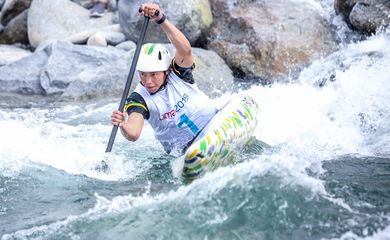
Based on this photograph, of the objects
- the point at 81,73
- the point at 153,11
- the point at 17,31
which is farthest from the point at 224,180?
the point at 17,31

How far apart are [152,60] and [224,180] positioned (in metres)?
1.34

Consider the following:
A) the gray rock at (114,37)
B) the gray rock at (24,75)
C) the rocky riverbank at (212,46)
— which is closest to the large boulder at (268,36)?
the rocky riverbank at (212,46)

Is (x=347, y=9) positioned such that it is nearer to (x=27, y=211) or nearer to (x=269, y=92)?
(x=269, y=92)

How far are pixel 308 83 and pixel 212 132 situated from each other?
485 centimetres

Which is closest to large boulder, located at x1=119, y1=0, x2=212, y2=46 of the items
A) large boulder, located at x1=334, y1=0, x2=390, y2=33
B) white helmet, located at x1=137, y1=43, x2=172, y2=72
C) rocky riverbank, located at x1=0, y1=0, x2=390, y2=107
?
rocky riverbank, located at x1=0, y1=0, x2=390, y2=107

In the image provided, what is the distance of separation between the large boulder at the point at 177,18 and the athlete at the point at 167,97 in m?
5.14

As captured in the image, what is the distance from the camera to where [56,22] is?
1221 centimetres

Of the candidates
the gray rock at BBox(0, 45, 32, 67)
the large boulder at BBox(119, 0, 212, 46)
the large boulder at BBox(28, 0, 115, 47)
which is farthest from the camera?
the large boulder at BBox(28, 0, 115, 47)

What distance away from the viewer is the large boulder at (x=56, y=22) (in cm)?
1212

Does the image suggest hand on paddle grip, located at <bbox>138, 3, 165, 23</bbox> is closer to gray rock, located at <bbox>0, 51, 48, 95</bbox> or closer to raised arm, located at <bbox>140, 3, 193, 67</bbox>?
raised arm, located at <bbox>140, 3, 193, 67</bbox>

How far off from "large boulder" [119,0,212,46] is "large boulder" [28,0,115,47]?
1514 mm

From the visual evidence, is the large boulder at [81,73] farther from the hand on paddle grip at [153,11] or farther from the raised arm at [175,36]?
the hand on paddle grip at [153,11]

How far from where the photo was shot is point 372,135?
654 centimetres

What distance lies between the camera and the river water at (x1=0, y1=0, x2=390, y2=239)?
12.9 ft
